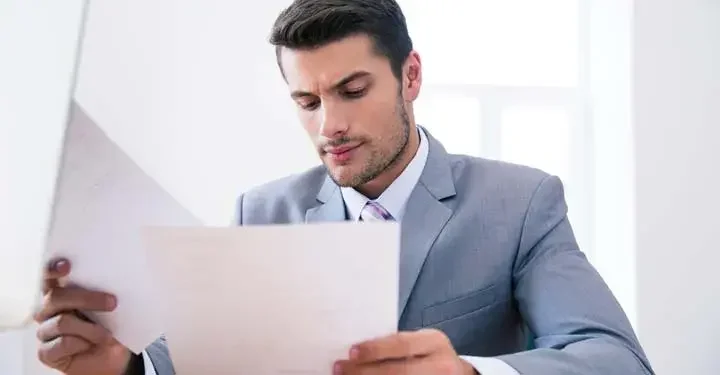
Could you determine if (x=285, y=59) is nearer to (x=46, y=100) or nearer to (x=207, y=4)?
(x=46, y=100)

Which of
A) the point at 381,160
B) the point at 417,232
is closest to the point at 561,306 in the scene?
the point at 417,232

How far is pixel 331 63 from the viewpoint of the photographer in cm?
98

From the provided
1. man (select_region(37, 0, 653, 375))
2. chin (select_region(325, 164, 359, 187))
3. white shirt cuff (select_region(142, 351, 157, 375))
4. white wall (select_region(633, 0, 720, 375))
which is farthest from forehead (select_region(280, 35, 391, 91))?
white wall (select_region(633, 0, 720, 375))

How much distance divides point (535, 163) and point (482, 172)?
3.21 feet

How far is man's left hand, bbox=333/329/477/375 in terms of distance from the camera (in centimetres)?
60

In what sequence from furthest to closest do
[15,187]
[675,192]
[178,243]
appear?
[675,192], [178,243], [15,187]

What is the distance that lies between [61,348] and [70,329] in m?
0.03

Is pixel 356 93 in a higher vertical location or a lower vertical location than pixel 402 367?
higher

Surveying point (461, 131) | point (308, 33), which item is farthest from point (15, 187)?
point (461, 131)

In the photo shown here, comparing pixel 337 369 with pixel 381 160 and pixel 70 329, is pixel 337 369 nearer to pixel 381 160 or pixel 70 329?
pixel 70 329

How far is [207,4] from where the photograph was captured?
5.49 ft

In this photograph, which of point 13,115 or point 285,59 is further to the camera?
point 285,59

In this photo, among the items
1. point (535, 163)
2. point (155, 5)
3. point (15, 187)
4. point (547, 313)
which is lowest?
point (547, 313)

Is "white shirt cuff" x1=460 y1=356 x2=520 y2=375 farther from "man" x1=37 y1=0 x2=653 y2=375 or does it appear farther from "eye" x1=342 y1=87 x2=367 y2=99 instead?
"eye" x1=342 y1=87 x2=367 y2=99
